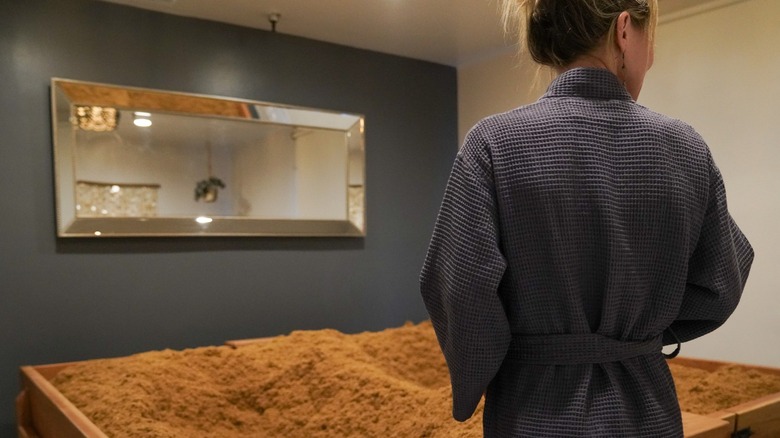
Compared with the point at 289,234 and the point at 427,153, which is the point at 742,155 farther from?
the point at 289,234

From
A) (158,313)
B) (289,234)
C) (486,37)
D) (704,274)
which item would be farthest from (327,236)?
(704,274)

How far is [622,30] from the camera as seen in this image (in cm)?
74

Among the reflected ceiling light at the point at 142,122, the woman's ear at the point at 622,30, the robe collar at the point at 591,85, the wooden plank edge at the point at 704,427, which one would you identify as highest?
the reflected ceiling light at the point at 142,122

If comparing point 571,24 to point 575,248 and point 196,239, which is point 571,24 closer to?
point 575,248

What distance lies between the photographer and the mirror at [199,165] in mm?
2410

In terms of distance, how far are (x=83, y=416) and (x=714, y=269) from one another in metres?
1.49

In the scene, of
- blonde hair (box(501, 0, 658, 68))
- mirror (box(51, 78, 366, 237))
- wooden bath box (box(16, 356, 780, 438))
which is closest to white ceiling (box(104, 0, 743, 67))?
mirror (box(51, 78, 366, 237))

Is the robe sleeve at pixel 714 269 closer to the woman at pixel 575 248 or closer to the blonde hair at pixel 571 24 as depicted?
the woman at pixel 575 248

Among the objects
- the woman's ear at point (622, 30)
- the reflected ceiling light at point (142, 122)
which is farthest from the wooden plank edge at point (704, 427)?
the reflected ceiling light at point (142, 122)

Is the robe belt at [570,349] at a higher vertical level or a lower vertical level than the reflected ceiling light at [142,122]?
lower

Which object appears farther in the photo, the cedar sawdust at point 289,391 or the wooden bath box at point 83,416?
the cedar sawdust at point 289,391

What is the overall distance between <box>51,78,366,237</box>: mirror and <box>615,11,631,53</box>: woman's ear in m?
2.24

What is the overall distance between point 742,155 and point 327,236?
6.24ft

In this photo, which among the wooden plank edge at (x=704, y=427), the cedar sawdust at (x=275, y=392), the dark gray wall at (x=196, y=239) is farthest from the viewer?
the dark gray wall at (x=196, y=239)
